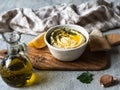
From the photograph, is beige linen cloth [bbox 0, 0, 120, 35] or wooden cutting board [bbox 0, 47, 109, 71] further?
beige linen cloth [bbox 0, 0, 120, 35]

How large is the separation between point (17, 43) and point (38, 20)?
288 millimetres

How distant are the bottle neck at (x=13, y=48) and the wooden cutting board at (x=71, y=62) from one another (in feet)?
0.33

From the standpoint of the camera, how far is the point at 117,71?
2.77ft

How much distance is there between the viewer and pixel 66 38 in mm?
861

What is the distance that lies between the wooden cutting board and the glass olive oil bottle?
7 centimetres

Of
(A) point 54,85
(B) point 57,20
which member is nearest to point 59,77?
(A) point 54,85

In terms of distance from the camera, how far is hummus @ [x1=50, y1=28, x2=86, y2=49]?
842 millimetres

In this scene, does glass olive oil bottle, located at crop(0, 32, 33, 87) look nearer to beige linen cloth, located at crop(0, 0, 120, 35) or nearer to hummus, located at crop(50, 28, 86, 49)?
hummus, located at crop(50, 28, 86, 49)

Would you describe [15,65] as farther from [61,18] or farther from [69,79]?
[61,18]

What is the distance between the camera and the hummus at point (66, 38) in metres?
0.84

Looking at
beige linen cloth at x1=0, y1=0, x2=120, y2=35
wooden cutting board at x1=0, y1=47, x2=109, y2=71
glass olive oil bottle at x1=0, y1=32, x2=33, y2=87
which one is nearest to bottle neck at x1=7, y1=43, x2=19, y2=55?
glass olive oil bottle at x1=0, y1=32, x2=33, y2=87

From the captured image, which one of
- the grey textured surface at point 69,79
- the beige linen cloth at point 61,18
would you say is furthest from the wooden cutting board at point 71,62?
the beige linen cloth at point 61,18

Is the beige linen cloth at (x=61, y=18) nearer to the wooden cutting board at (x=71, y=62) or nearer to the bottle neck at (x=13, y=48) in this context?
the wooden cutting board at (x=71, y=62)

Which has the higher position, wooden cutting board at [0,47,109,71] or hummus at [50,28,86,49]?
hummus at [50,28,86,49]
